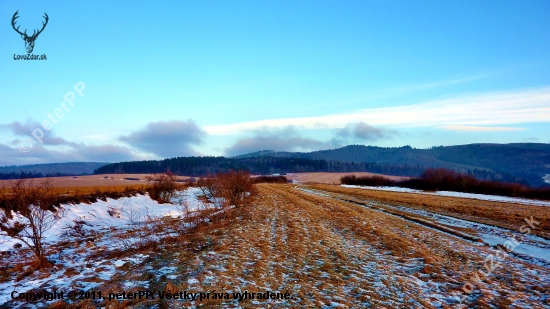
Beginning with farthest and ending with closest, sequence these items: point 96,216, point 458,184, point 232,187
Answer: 1. point 458,184
2. point 232,187
3. point 96,216

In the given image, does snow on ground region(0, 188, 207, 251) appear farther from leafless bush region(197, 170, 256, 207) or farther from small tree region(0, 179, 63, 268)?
leafless bush region(197, 170, 256, 207)

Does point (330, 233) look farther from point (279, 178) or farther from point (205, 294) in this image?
point (279, 178)

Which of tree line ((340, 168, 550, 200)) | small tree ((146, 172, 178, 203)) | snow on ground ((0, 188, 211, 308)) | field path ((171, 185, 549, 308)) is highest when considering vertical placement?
small tree ((146, 172, 178, 203))

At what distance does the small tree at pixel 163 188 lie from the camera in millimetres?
35531

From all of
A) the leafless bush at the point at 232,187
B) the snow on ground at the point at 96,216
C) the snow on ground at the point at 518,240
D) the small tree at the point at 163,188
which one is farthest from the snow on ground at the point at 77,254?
the snow on ground at the point at 518,240

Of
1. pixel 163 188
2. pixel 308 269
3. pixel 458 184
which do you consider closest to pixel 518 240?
pixel 308 269

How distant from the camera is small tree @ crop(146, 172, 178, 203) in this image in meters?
35.5

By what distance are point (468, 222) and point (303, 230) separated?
13.8m

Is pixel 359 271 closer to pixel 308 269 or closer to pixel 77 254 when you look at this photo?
pixel 308 269

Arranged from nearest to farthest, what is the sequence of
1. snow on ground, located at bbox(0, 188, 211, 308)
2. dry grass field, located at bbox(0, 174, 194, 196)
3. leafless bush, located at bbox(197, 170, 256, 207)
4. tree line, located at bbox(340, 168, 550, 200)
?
1. snow on ground, located at bbox(0, 188, 211, 308)
2. dry grass field, located at bbox(0, 174, 194, 196)
3. leafless bush, located at bbox(197, 170, 256, 207)
4. tree line, located at bbox(340, 168, 550, 200)

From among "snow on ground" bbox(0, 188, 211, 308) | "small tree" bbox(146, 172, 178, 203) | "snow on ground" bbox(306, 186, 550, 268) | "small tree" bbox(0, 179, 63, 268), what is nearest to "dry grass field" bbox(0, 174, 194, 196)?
"small tree" bbox(0, 179, 63, 268)

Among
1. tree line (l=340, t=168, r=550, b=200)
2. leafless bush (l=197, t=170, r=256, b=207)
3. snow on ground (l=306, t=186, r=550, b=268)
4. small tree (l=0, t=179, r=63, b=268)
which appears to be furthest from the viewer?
tree line (l=340, t=168, r=550, b=200)

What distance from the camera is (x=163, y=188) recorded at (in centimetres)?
3591

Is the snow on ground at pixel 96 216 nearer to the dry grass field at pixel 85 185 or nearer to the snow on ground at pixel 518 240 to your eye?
the dry grass field at pixel 85 185
